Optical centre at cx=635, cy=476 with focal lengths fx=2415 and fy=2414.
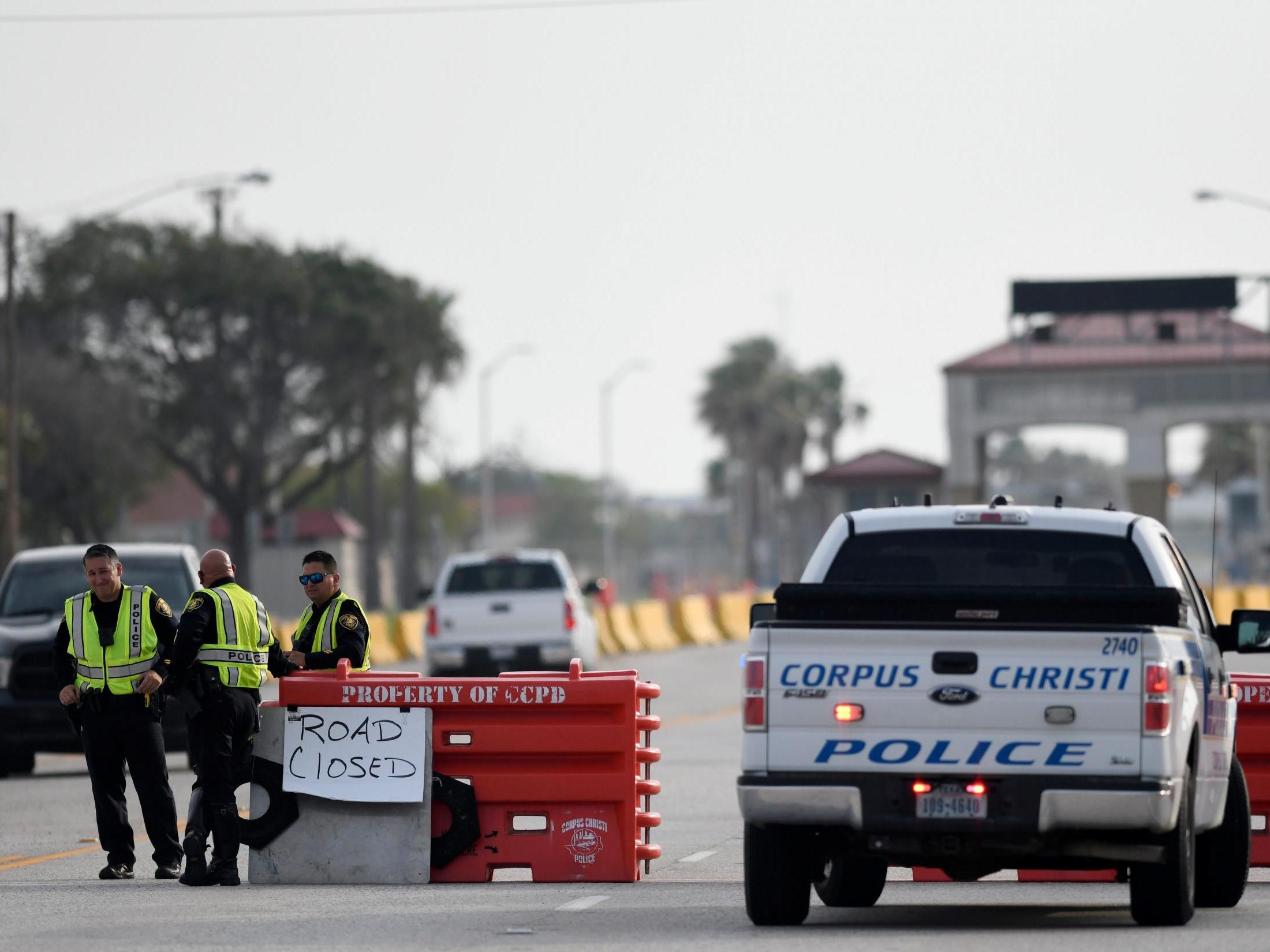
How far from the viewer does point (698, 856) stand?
1419 cm

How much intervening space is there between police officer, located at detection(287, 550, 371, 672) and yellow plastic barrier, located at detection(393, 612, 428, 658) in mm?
30867

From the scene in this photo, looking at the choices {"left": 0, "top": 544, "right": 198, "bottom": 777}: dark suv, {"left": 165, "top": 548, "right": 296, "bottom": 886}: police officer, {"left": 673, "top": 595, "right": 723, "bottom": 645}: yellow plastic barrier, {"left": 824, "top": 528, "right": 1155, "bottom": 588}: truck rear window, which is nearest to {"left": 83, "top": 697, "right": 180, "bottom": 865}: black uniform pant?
{"left": 165, "top": 548, "right": 296, "bottom": 886}: police officer

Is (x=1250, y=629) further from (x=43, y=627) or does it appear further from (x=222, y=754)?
(x=43, y=627)

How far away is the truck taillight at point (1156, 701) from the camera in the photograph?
9.56 metres

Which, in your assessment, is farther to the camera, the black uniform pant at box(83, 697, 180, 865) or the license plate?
the black uniform pant at box(83, 697, 180, 865)

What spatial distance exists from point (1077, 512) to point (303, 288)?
58.3 m

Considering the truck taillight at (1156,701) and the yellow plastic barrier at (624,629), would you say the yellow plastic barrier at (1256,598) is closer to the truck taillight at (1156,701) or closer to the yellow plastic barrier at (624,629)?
the yellow plastic barrier at (624,629)

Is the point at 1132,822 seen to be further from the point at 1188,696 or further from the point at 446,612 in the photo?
the point at 446,612

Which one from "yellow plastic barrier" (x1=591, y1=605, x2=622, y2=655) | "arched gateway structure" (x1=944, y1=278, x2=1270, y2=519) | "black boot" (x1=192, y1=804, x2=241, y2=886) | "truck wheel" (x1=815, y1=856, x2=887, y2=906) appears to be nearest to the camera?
"truck wheel" (x1=815, y1=856, x2=887, y2=906)

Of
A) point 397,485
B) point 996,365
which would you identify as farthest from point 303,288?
point 397,485

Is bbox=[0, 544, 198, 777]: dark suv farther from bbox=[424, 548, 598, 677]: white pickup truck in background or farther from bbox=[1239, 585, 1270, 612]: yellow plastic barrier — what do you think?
bbox=[1239, 585, 1270, 612]: yellow plastic barrier

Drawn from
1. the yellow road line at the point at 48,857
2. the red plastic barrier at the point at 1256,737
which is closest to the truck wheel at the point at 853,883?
the red plastic barrier at the point at 1256,737

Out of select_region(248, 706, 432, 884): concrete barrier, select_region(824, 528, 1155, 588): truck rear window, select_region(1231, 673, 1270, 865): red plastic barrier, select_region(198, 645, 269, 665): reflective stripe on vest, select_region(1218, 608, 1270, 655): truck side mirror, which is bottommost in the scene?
select_region(248, 706, 432, 884): concrete barrier

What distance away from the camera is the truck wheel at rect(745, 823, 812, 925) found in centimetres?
1023
